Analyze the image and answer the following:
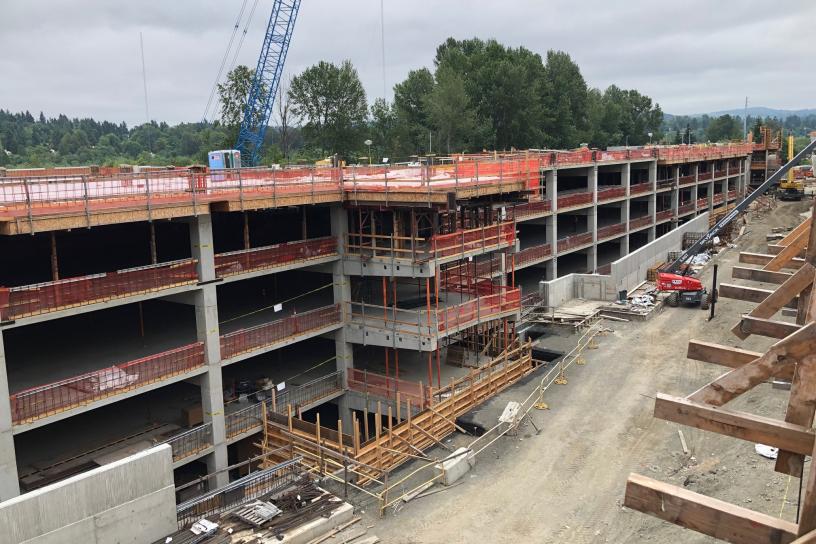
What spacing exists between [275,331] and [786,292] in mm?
20617

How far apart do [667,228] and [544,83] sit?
3012 cm

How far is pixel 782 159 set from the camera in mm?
102438

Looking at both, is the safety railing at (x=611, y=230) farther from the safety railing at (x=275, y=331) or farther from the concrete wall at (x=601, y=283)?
the safety railing at (x=275, y=331)

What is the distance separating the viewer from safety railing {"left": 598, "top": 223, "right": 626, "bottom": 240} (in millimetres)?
52553

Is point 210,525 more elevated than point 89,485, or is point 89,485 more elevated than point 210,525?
point 89,485

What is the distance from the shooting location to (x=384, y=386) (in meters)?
29.2

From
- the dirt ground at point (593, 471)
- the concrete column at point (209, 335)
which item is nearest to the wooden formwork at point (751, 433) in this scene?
the dirt ground at point (593, 471)

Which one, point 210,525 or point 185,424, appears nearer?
point 210,525

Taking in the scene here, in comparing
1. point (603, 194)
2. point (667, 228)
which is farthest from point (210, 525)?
point (667, 228)

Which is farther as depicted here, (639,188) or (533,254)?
(639,188)

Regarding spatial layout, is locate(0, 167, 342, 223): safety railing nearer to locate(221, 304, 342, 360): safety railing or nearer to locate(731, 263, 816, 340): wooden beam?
locate(221, 304, 342, 360): safety railing

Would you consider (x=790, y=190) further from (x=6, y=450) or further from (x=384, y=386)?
(x=6, y=450)

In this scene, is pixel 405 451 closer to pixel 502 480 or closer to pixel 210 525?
pixel 502 480


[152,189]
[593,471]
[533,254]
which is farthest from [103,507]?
[533,254]
